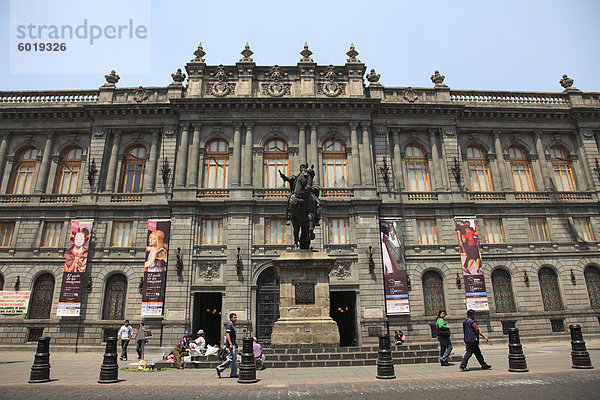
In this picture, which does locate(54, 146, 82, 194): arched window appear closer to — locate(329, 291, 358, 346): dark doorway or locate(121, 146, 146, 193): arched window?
locate(121, 146, 146, 193): arched window

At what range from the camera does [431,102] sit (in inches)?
1171

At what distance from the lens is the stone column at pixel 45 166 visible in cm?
2777

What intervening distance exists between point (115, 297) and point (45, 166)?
11784 millimetres

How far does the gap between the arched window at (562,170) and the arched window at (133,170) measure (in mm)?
32524

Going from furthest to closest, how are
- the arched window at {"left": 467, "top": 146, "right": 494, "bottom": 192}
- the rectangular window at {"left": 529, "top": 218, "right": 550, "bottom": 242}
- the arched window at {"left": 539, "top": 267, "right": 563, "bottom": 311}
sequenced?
the arched window at {"left": 467, "top": 146, "right": 494, "bottom": 192} < the rectangular window at {"left": 529, "top": 218, "right": 550, "bottom": 242} < the arched window at {"left": 539, "top": 267, "right": 563, "bottom": 311}

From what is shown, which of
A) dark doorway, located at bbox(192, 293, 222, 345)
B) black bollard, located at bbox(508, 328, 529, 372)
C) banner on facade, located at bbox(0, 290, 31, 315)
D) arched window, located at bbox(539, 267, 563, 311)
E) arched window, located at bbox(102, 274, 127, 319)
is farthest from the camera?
arched window, located at bbox(539, 267, 563, 311)

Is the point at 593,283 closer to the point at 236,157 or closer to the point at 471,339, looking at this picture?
the point at 471,339

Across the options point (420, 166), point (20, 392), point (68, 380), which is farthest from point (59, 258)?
point (420, 166)

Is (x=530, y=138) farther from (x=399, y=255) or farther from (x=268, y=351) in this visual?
(x=268, y=351)

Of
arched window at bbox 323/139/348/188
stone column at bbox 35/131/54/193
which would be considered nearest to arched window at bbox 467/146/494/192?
arched window at bbox 323/139/348/188

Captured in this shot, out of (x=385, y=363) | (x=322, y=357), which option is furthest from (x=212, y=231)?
(x=385, y=363)

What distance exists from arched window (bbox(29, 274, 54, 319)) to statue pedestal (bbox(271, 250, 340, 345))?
66.5 ft

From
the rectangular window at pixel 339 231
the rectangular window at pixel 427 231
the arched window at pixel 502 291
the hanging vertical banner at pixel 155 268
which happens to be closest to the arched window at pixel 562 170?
the arched window at pixel 502 291

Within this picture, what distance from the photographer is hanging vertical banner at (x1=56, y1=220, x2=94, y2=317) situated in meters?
24.6
